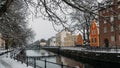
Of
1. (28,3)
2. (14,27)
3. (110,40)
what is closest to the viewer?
(28,3)

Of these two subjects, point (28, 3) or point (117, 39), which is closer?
point (28, 3)

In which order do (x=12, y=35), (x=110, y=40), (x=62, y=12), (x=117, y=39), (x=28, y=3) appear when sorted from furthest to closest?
(x=110, y=40)
(x=117, y=39)
(x=12, y=35)
(x=28, y=3)
(x=62, y=12)

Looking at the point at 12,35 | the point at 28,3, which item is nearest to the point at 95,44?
the point at 12,35

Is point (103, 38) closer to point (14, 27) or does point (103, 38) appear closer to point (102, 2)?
point (14, 27)

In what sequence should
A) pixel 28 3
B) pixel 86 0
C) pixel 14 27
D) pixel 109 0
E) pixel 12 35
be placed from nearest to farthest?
1. pixel 109 0
2. pixel 86 0
3. pixel 28 3
4. pixel 14 27
5. pixel 12 35

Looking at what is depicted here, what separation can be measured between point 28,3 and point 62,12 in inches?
80.8

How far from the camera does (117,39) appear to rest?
6856cm

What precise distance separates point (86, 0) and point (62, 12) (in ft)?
4.76

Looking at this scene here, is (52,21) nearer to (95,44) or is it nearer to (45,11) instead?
(45,11)

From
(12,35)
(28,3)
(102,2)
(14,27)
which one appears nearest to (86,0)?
(102,2)

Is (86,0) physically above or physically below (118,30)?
above

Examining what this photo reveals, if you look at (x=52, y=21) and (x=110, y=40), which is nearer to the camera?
(x=52, y=21)

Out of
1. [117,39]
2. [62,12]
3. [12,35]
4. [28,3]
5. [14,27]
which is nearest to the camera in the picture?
[62,12]

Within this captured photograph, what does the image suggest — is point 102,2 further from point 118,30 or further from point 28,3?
point 28,3
